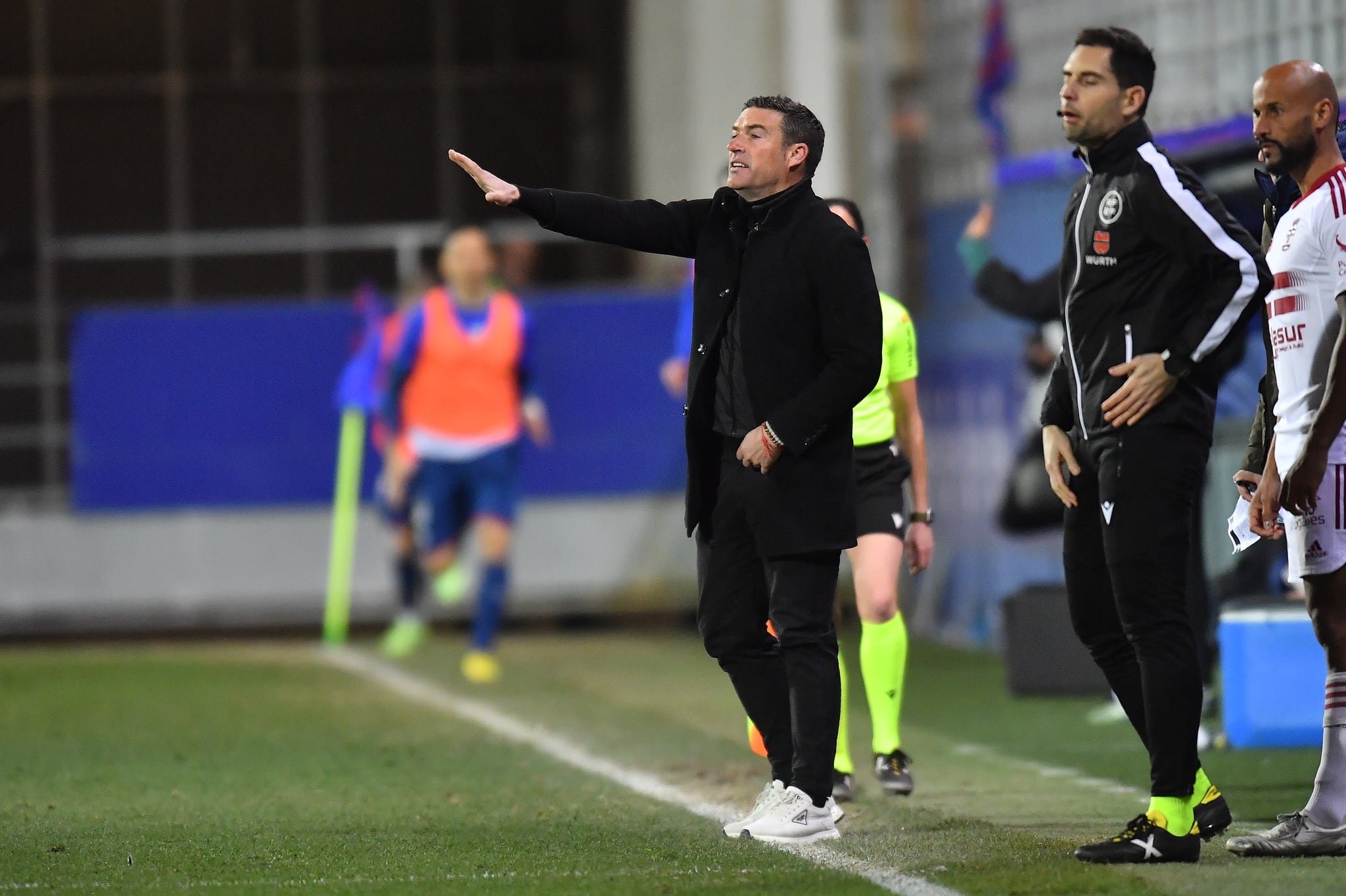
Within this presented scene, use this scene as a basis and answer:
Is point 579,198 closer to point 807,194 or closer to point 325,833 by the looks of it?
point 807,194

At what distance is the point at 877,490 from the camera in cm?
816

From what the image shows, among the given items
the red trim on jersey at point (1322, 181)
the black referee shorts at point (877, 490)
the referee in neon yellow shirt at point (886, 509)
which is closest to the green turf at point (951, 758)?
the referee in neon yellow shirt at point (886, 509)

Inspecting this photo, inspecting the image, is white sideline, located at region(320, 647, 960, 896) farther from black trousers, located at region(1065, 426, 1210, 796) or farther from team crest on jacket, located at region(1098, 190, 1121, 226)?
team crest on jacket, located at region(1098, 190, 1121, 226)

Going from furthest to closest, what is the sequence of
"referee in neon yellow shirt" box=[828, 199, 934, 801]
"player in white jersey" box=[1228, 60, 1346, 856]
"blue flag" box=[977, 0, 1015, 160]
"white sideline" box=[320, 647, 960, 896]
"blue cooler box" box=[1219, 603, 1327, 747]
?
"blue flag" box=[977, 0, 1015, 160] → "blue cooler box" box=[1219, 603, 1327, 747] → "referee in neon yellow shirt" box=[828, 199, 934, 801] → "player in white jersey" box=[1228, 60, 1346, 856] → "white sideline" box=[320, 647, 960, 896]

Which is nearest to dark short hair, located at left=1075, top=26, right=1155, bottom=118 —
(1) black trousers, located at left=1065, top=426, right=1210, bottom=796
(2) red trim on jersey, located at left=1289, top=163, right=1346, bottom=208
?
(2) red trim on jersey, located at left=1289, top=163, right=1346, bottom=208

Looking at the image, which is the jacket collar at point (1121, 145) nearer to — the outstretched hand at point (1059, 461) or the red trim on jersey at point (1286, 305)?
the red trim on jersey at point (1286, 305)

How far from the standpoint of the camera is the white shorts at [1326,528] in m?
6.23

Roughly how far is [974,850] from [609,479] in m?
9.25

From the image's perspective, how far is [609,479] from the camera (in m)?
15.5

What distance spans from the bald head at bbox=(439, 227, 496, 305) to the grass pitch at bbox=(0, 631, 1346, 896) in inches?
83.5

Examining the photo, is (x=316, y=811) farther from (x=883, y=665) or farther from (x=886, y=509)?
(x=886, y=509)

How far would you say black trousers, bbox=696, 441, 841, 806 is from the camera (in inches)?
260

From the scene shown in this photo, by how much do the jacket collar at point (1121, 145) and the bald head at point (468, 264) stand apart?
678cm

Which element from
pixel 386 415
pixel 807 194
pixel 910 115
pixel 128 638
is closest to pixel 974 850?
pixel 807 194
